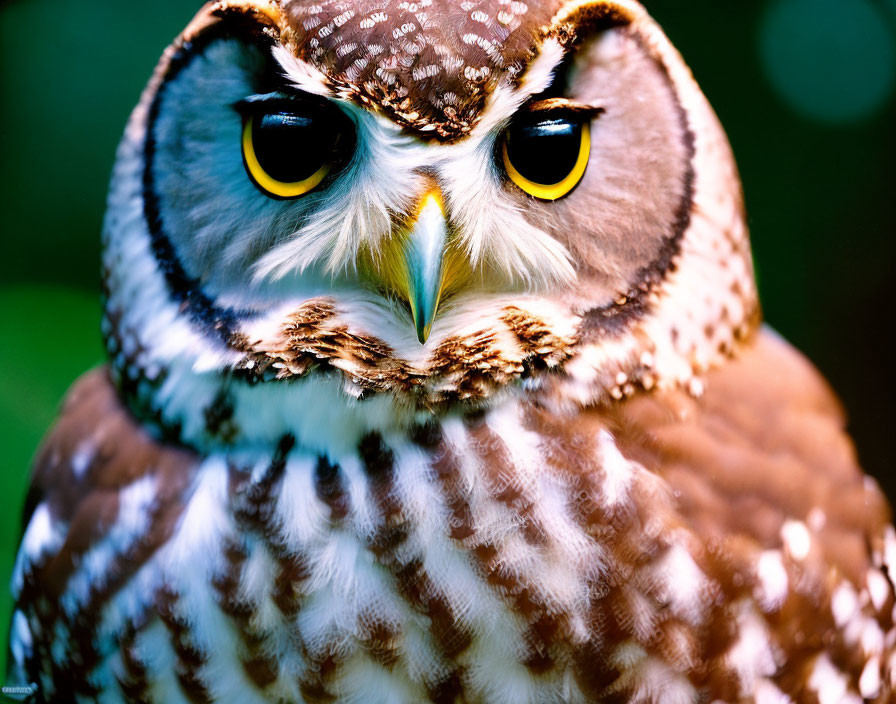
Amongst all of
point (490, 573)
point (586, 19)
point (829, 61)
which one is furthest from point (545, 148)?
point (829, 61)

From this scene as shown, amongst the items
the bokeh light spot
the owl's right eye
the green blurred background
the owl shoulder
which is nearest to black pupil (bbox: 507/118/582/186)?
the owl's right eye

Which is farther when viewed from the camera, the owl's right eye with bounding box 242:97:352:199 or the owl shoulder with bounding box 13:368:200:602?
the owl shoulder with bounding box 13:368:200:602

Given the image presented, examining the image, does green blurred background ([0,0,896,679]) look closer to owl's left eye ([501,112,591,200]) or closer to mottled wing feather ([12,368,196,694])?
mottled wing feather ([12,368,196,694])

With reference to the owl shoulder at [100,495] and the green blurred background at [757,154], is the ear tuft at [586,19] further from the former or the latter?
the green blurred background at [757,154]

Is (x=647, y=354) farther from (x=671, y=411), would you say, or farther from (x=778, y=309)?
(x=778, y=309)

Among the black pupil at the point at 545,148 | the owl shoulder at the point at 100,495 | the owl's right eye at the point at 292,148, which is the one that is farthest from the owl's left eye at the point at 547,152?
the owl shoulder at the point at 100,495

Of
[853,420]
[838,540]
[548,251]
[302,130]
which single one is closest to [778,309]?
[853,420]
